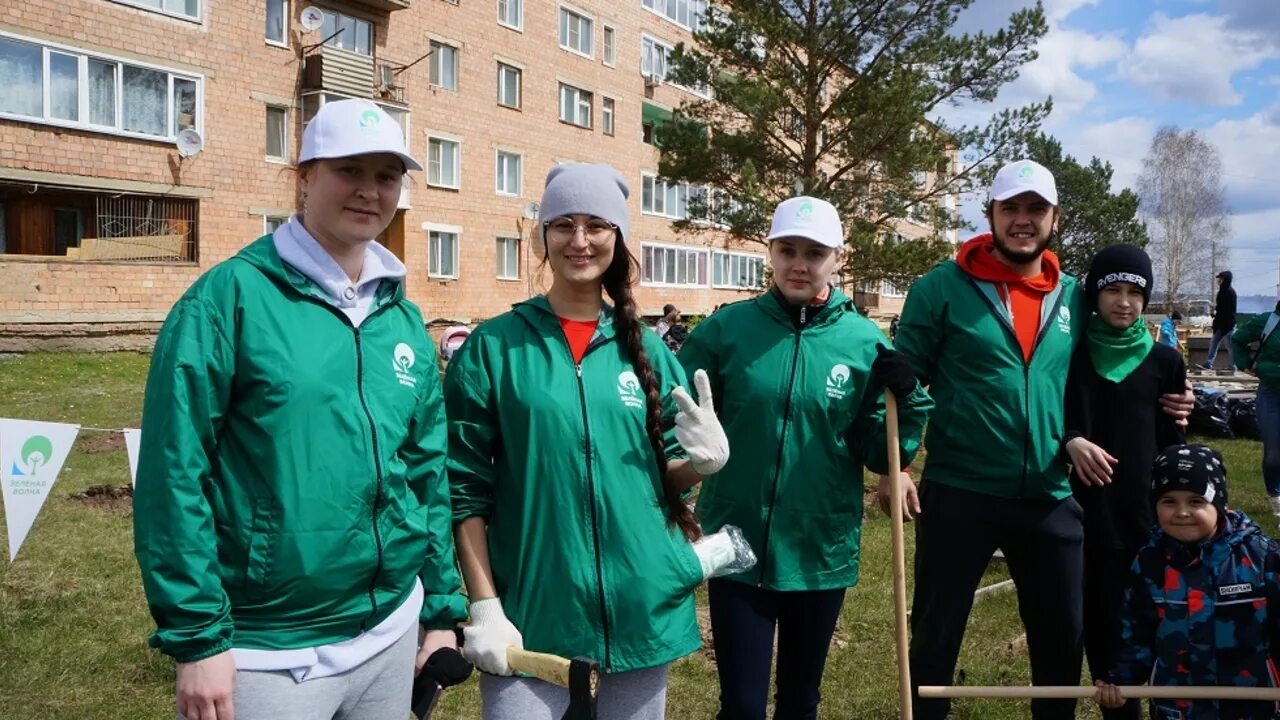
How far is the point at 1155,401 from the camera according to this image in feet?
12.1

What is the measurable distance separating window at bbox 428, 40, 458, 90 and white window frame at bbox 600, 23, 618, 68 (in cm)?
746

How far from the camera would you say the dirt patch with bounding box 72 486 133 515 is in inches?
340

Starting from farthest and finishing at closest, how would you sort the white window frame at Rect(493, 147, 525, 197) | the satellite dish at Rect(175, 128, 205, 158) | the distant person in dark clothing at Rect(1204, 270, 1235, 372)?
the white window frame at Rect(493, 147, 525, 197), the satellite dish at Rect(175, 128, 205, 158), the distant person in dark clothing at Rect(1204, 270, 1235, 372)

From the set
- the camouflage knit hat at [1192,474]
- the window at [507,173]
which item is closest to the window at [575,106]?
the window at [507,173]

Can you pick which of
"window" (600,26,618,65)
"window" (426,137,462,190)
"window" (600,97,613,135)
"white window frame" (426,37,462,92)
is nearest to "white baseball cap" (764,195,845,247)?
"window" (426,137,462,190)

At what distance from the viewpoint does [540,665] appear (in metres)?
2.37

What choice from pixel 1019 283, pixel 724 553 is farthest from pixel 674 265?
pixel 724 553

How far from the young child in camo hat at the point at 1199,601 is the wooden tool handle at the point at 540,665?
80.3 inches

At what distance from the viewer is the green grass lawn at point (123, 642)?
457 centimetres

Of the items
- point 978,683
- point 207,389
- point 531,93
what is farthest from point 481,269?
point 207,389

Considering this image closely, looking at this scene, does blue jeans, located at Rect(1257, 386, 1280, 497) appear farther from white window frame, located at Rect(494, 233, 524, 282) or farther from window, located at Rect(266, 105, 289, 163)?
white window frame, located at Rect(494, 233, 524, 282)

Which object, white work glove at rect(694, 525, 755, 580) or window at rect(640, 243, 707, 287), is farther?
window at rect(640, 243, 707, 287)

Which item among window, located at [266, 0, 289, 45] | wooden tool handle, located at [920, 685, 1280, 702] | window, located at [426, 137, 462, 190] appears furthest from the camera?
window, located at [426, 137, 462, 190]

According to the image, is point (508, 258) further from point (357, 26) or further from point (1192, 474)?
point (1192, 474)
